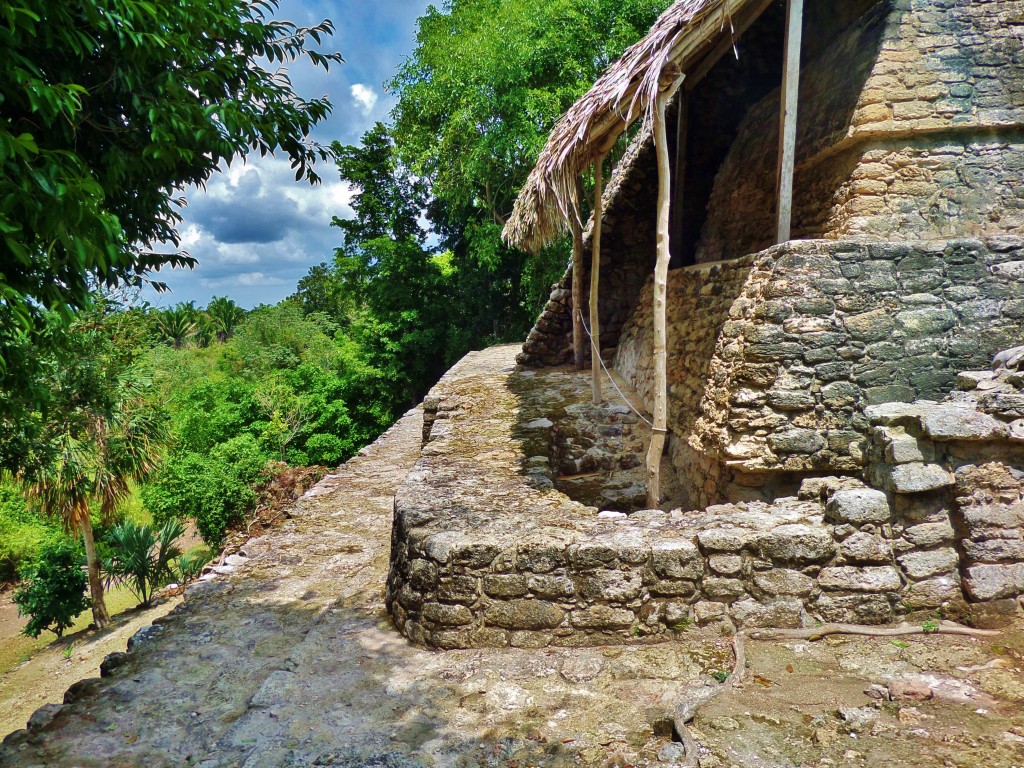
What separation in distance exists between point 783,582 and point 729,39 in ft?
15.6

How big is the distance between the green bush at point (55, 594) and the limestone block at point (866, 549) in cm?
1413

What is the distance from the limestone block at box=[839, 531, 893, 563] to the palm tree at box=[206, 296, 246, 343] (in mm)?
Result: 41984

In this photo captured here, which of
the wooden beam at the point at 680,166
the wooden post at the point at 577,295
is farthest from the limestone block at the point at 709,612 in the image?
the wooden beam at the point at 680,166

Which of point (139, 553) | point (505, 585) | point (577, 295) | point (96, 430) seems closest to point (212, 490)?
point (139, 553)

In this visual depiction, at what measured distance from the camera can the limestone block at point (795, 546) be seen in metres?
3.17

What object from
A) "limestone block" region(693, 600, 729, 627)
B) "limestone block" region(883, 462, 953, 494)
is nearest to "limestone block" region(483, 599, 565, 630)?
"limestone block" region(693, 600, 729, 627)

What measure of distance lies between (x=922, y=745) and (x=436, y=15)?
20585mm

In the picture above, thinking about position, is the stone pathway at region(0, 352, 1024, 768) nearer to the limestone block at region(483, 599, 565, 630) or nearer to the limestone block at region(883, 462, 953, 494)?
the limestone block at region(483, 599, 565, 630)

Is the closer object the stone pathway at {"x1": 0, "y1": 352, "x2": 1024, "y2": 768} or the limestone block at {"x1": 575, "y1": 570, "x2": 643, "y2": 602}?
the stone pathway at {"x1": 0, "y1": 352, "x2": 1024, "y2": 768}

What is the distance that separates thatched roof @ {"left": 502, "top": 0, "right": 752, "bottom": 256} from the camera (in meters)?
4.29

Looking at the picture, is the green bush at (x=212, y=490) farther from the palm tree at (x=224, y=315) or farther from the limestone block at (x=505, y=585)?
the palm tree at (x=224, y=315)

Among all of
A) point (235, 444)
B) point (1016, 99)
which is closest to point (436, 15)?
point (235, 444)

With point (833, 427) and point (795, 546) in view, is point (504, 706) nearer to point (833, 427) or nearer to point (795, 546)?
point (795, 546)

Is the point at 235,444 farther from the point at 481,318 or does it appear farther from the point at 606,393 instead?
the point at 606,393
